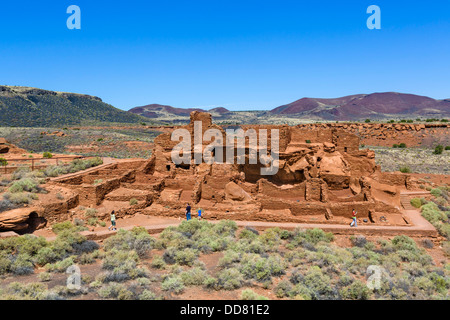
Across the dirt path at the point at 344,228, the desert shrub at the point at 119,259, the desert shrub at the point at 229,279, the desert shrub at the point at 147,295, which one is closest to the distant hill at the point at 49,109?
the dirt path at the point at 344,228

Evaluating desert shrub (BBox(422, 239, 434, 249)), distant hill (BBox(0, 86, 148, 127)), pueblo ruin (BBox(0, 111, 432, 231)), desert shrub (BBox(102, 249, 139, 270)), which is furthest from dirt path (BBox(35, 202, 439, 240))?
distant hill (BBox(0, 86, 148, 127))

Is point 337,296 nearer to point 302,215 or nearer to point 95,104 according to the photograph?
point 302,215

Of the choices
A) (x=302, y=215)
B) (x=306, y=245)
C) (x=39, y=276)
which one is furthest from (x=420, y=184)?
(x=39, y=276)

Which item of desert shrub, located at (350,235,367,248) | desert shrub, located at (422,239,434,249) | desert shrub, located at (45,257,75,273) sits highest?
desert shrub, located at (45,257,75,273)

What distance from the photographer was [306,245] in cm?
1094

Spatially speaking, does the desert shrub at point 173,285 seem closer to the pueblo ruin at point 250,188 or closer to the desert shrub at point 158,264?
the desert shrub at point 158,264

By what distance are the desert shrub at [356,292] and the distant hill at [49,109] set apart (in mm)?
69168

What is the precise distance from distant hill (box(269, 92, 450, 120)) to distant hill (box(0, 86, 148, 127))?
84.3 metres

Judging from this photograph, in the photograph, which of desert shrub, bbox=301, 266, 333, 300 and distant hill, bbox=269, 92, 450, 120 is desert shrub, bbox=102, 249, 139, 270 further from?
distant hill, bbox=269, 92, 450, 120

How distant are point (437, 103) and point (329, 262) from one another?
180395 mm

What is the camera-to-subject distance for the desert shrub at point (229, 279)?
7680 millimetres

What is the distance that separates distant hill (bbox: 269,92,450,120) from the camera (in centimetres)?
12781

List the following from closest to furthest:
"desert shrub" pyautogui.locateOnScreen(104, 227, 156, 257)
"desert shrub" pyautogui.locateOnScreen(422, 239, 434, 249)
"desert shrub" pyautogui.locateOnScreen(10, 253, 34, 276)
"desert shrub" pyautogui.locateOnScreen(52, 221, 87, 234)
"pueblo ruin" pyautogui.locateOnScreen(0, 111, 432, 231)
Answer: "desert shrub" pyautogui.locateOnScreen(10, 253, 34, 276) → "desert shrub" pyautogui.locateOnScreen(104, 227, 156, 257) → "desert shrub" pyautogui.locateOnScreen(52, 221, 87, 234) → "desert shrub" pyautogui.locateOnScreen(422, 239, 434, 249) → "pueblo ruin" pyautogui.locateOnScreen(0, 111, 432, 231)

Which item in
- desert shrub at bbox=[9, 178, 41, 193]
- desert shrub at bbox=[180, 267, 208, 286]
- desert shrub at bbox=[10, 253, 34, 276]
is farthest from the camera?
desert shrub at bbox=[9, 178, 41, 193]
